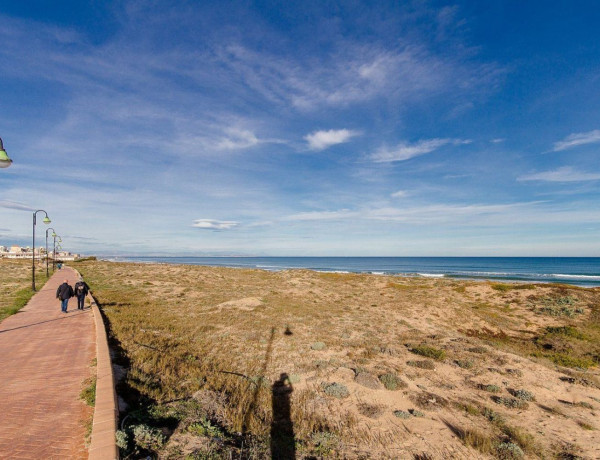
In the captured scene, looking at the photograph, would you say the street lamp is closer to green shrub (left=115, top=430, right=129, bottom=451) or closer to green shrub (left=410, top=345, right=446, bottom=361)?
green shrub (left=115, top=430, right=129, bottom=451)

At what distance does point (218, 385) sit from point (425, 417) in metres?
5.91

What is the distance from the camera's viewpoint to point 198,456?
525cm

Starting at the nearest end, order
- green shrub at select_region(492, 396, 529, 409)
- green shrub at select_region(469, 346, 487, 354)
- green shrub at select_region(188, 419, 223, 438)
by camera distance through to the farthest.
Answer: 1. green shrub at select_region(188, 419, 223, 438)
2. green shrub at select_region(492, 396, 529, 409)
3. green shrub at select_region(469, 346, 487, 354)

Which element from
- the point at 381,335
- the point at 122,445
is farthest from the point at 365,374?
the point at 122,445

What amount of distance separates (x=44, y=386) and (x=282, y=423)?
581 cm

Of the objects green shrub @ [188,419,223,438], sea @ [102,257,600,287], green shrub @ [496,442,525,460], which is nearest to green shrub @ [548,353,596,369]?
green shrub @ [496,442,525,460]

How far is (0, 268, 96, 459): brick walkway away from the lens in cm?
502

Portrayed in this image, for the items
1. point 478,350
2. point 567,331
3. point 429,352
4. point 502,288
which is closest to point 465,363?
point 429,352

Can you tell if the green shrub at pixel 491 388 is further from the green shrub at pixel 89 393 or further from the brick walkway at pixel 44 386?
the green shrub at pixel 89 393

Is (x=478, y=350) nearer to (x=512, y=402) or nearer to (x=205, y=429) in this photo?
(x=512, y=402)

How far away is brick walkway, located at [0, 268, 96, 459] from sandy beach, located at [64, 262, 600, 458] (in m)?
0.97

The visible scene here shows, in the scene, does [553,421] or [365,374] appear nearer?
[553,421]

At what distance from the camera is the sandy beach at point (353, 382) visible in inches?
258

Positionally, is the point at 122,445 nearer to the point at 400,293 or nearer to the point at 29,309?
the point at 29,309
